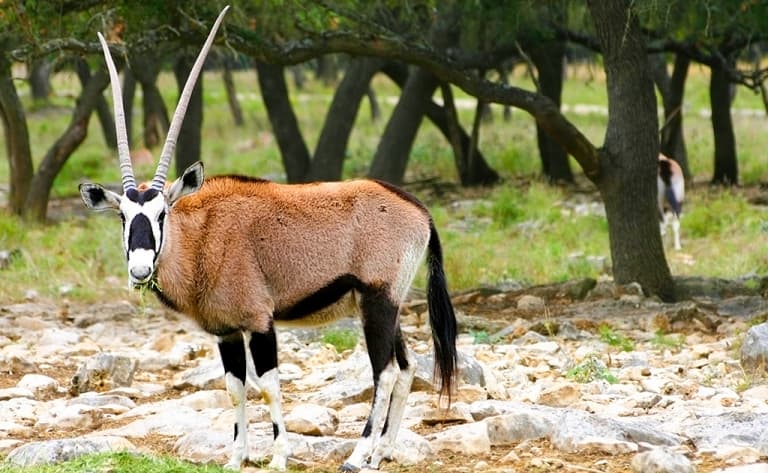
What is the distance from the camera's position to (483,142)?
27344mm

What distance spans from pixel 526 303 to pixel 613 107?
76.4 inches

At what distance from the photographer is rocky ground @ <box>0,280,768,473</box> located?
23.8 ft

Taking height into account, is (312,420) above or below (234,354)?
below

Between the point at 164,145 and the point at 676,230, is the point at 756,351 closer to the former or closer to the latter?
the point at 164,145

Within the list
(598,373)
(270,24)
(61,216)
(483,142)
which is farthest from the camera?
(483,142)

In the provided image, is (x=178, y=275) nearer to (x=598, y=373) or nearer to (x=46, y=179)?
(x=598, y=373)

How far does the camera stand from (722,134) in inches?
881

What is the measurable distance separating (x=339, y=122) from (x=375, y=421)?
13.4 metres

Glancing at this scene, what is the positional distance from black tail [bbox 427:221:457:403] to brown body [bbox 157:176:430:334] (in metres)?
0.17

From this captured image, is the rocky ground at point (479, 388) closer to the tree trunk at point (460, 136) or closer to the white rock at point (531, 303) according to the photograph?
the white rock at point (531, 303)

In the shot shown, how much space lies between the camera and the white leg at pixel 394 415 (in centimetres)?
732

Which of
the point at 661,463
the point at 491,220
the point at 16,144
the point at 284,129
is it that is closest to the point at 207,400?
the point at 661,463

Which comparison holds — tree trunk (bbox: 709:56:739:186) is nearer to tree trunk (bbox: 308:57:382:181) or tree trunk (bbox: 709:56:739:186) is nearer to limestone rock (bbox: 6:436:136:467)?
tree trunk (bbox: 308:57:382:181)

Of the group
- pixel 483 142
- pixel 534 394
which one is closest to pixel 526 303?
pixel 534 394
